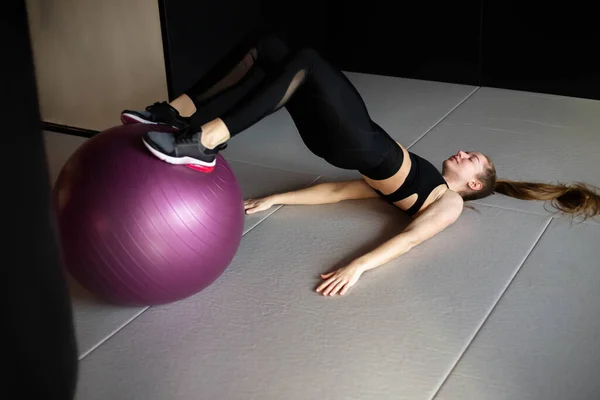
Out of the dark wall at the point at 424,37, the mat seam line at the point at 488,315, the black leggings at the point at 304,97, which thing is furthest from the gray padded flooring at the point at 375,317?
the dark wall at the point at 424,37

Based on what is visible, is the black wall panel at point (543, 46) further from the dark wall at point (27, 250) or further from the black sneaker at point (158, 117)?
the dark wall at point (27, 250)

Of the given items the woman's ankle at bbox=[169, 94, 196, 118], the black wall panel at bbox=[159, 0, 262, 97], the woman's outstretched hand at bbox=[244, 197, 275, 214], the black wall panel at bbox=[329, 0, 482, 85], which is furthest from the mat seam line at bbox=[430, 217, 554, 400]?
the black wall panel at bbox=[159, 0, 262, 97]

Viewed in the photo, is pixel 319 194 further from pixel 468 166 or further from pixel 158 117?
pixel 158 117

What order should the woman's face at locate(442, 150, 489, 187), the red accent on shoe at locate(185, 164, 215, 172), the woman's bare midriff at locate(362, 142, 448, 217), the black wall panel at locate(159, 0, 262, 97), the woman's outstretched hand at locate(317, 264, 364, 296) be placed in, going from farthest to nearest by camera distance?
the black wall panel at locate(159, 0, 262, 97) → the woman's face at locate(442, 150, 489, 187) → the woman's bare midriff at locate(362, 142, 448, 217) → the woman's outstretched hand at locate(317, 264, 364, 296) → the red accent on shoe at locate(185, 164, 215, 172)

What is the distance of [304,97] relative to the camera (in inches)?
94.9

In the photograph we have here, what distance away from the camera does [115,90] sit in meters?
3.58

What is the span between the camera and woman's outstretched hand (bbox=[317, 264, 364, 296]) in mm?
2438

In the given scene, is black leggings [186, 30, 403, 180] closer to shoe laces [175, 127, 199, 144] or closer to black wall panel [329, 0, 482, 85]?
shoe laces [175, 127, 199, 144]

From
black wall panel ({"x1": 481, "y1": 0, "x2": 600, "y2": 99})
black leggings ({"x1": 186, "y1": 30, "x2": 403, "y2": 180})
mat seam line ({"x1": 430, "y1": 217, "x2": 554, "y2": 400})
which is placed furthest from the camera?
black wall panel ({"x1": 481, "y1": 0, "x2": 600, "y2": 99})

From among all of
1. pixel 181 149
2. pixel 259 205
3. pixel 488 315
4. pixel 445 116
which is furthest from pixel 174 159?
pixel 445 116

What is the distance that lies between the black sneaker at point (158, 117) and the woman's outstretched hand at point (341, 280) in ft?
2.19

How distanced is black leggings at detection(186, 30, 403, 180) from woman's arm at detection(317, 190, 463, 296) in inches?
8.7

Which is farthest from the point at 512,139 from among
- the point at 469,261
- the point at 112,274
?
the point at 112,274

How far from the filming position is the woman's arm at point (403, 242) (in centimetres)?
245
